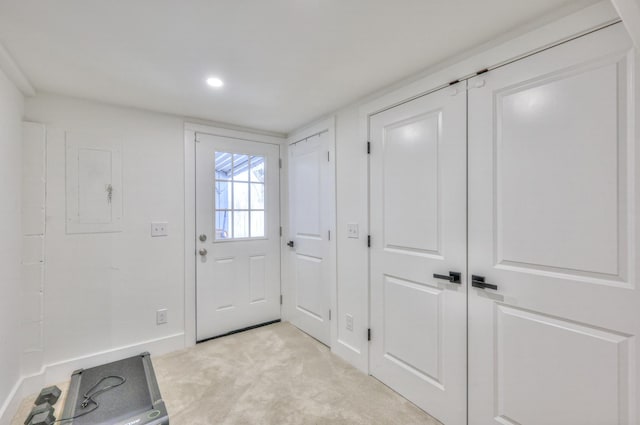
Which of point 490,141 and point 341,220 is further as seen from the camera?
point 341,220

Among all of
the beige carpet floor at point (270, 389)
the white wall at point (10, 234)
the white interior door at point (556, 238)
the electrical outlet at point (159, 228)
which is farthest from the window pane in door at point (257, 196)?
the white interior door at point (556, 238)

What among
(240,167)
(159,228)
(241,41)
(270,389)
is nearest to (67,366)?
(159,228)

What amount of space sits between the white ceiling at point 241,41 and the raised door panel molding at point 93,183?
1.24ft

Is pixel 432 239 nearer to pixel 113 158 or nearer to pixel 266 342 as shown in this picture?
pixel 266 342

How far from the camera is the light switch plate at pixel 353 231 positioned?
2.33 m

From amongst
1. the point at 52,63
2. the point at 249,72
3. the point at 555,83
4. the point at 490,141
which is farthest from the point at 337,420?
the point at 52,63

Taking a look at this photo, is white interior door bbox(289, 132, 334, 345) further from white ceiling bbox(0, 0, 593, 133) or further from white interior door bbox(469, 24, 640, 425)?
white interior door bbox(469, 24, 640, 425)

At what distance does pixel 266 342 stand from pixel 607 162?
9.11ft

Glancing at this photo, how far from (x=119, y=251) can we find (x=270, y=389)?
5.53 feet

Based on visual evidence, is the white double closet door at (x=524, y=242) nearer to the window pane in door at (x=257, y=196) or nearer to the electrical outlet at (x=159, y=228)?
the window pane in door at (x=257, y=196)

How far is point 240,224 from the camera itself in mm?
3045

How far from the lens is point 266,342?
2768 millimetres

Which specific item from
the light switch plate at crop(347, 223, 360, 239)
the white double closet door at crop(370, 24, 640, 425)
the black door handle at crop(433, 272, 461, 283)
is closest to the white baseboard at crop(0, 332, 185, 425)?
the light switch plate at crop(347, 223, 360, 239)

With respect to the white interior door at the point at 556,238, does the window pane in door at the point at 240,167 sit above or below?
above
